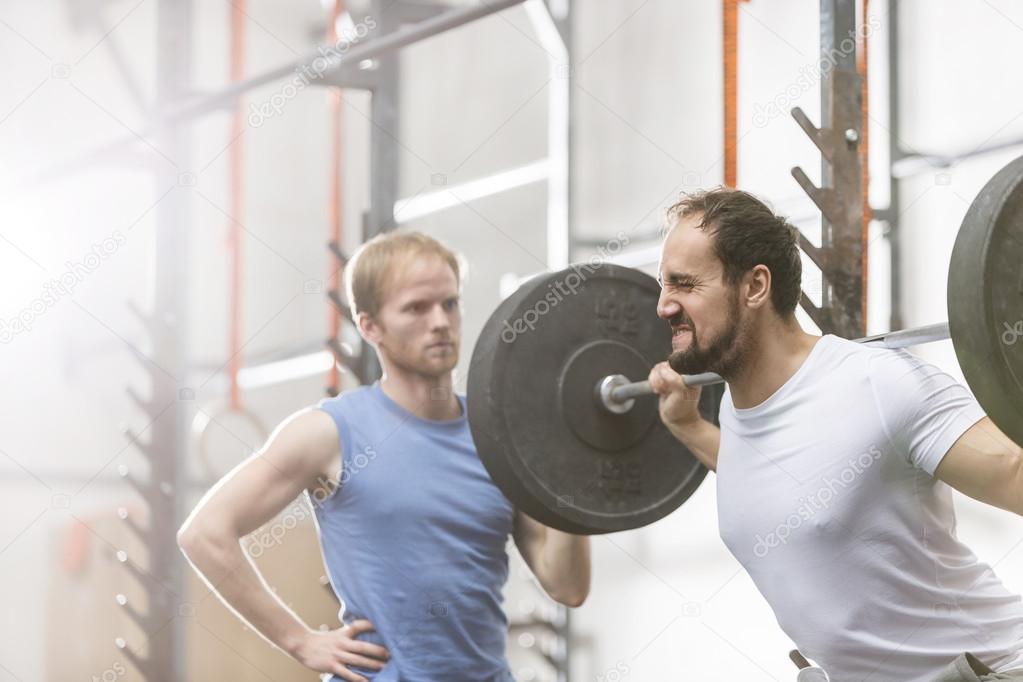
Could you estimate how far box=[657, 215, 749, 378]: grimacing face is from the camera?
2.17 metres

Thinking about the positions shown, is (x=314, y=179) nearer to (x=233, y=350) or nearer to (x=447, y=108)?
(x=447, y=108)

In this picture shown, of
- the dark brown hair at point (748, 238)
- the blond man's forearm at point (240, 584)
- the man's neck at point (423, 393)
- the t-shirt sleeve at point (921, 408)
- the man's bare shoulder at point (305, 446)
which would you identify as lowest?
the blond man's forearm at point (240, 584)

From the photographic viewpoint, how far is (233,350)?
194 inches

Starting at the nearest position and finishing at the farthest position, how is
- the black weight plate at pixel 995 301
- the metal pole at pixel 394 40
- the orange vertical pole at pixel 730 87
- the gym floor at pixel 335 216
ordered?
the black weight plate at pixel 995 301 → the orange vertical pole at pixel 730 87 → the metal pole at pixel 394 40 → the gym floor at pixel 335 216

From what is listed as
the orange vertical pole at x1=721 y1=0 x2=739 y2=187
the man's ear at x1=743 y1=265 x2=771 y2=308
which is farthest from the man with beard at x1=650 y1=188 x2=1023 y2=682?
the orange vertical pole at x1=721 y1=0 x2=739 y2=187

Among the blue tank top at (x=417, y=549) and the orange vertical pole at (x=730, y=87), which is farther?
the blue tank top at (x=417, y=549)

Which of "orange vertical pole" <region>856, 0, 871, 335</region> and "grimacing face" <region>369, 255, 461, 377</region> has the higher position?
"orange vertical pole" <region>856, 0, 871, 335</region>

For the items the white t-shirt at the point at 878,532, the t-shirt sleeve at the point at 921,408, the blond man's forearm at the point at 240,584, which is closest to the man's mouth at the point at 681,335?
the white t-shirt at the point at 878,532

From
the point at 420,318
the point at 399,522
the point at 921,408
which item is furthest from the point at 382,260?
the point at 921,408

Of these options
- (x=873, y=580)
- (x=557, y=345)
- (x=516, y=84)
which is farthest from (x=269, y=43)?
(x=873, y=580)

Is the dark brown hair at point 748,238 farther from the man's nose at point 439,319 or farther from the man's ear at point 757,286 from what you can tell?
the man's nose at point 439,319

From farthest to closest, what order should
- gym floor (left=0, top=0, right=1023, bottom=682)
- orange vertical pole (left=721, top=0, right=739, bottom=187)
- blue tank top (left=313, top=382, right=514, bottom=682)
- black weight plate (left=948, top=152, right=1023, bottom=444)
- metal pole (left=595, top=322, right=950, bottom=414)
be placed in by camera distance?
gym floor (left=0, top=0, right=1023, bottom=682)
blue tank top (left=313, top=382, right=514, bottom=682)
orange vertical pole (left=721, top=0, right=739, bottom=187)
metal pole (left=595, top=322, right=950, bottom=414)
black weight plate (left=948, top=152, right=1023, bottom=444)

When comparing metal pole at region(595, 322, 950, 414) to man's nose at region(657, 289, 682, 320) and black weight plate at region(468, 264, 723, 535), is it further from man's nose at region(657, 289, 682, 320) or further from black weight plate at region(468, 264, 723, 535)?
man's nose at region(657, 289, 682, 320)

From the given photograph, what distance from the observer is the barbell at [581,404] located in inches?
105
